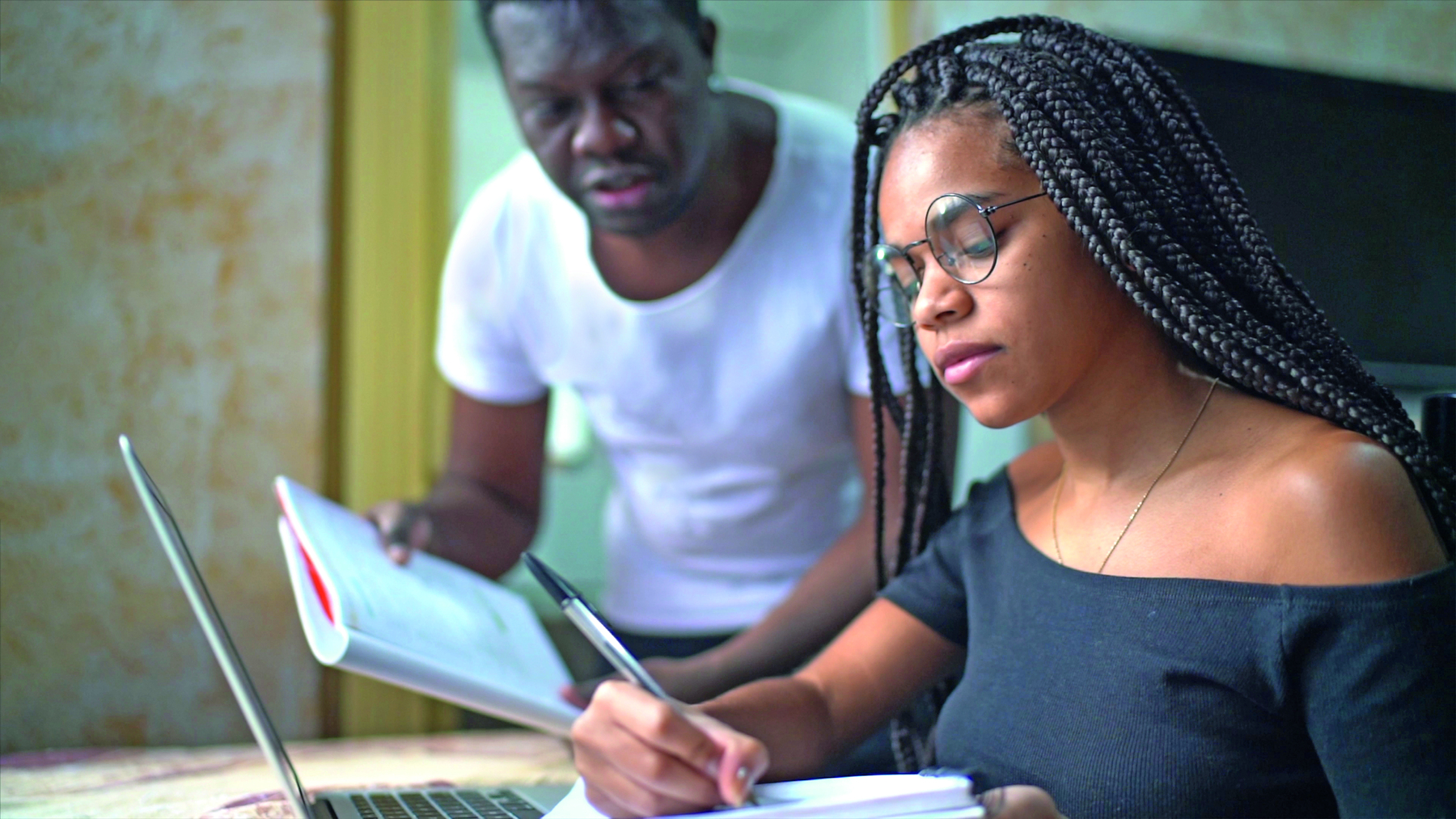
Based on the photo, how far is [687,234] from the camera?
142 centimetres

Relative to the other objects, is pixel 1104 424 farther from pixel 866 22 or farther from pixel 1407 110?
pixel 866 22

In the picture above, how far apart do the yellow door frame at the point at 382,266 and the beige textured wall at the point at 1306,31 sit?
95cm

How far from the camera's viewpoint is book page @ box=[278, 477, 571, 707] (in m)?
0.99

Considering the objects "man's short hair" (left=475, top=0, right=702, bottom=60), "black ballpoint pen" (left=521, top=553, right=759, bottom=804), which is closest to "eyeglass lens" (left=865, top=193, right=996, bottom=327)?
"black ballpoint pen" (left=521, top=553, right=759, bottom=804)

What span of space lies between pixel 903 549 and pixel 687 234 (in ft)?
1.68

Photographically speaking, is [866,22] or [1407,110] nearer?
[1407,110]

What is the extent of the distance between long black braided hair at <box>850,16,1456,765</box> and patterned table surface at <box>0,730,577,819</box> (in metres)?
0.73

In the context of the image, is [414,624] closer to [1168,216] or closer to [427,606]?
[427,606]

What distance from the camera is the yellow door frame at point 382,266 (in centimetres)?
168

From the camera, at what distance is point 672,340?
4.69 ft

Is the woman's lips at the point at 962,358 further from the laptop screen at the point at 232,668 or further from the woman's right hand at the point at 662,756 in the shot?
the laptop screen at the point at 232,668

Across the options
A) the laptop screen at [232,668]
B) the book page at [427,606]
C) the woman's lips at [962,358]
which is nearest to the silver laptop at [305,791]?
the laptop screen at [232,668]

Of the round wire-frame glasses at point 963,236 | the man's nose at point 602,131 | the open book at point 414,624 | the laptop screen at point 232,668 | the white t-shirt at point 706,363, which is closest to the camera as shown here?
the laptop screen at point 232,668

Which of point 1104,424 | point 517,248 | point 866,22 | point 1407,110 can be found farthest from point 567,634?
point 1407,110
